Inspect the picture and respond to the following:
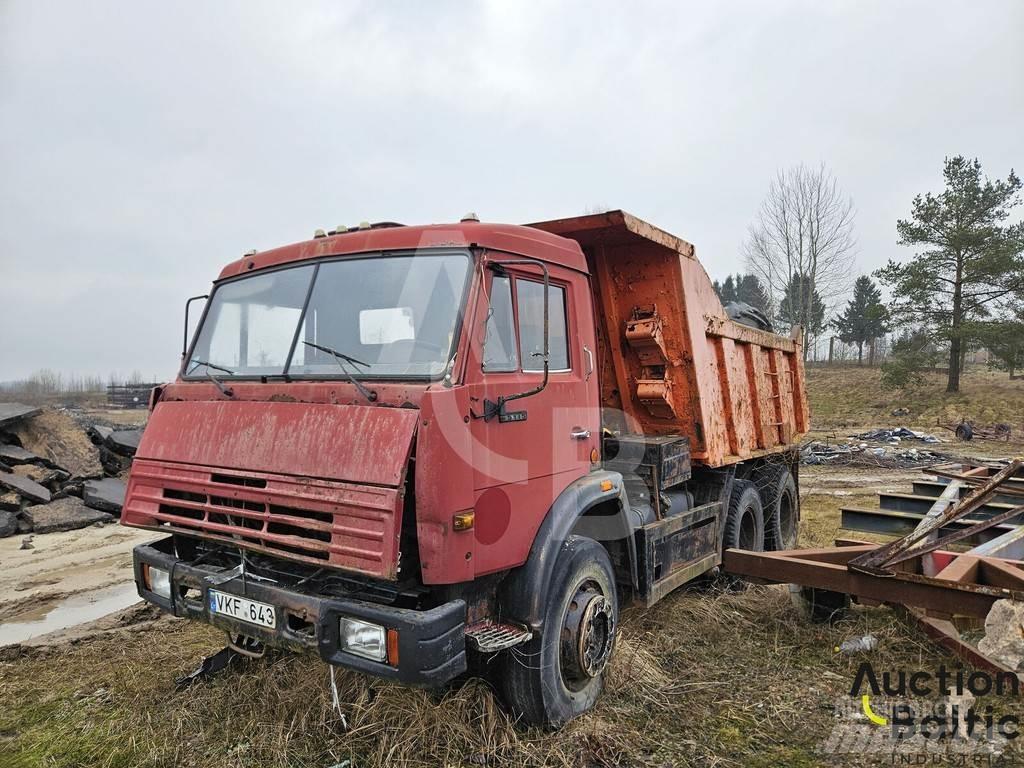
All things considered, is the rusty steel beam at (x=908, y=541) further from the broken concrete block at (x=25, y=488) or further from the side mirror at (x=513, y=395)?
the broken concrete block at (x=25, y=488)

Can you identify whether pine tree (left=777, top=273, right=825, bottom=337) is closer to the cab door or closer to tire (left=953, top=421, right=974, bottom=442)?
tire (left=953, top=421, right=974, bottom=442)

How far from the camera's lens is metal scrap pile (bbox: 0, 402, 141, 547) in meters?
8.85

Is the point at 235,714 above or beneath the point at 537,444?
beneath

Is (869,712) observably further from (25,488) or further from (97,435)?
(97,435)

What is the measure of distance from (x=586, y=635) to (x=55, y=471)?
32.4 ft

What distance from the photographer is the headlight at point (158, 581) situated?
3.46 meters

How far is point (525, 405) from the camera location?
3.31m

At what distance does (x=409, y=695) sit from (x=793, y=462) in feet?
18.1

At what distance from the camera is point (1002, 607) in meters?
3.54

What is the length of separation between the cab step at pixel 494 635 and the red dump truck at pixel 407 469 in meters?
0.01

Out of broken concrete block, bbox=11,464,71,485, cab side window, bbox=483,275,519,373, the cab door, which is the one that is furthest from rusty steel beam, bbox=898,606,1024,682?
broken concrete block, bbox=11,464,71,485

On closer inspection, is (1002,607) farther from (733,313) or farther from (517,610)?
(733,313)

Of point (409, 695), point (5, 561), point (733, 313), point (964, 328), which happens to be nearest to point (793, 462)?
point (733, 313)

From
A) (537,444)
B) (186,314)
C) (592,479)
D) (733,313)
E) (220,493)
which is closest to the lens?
(220,493)
